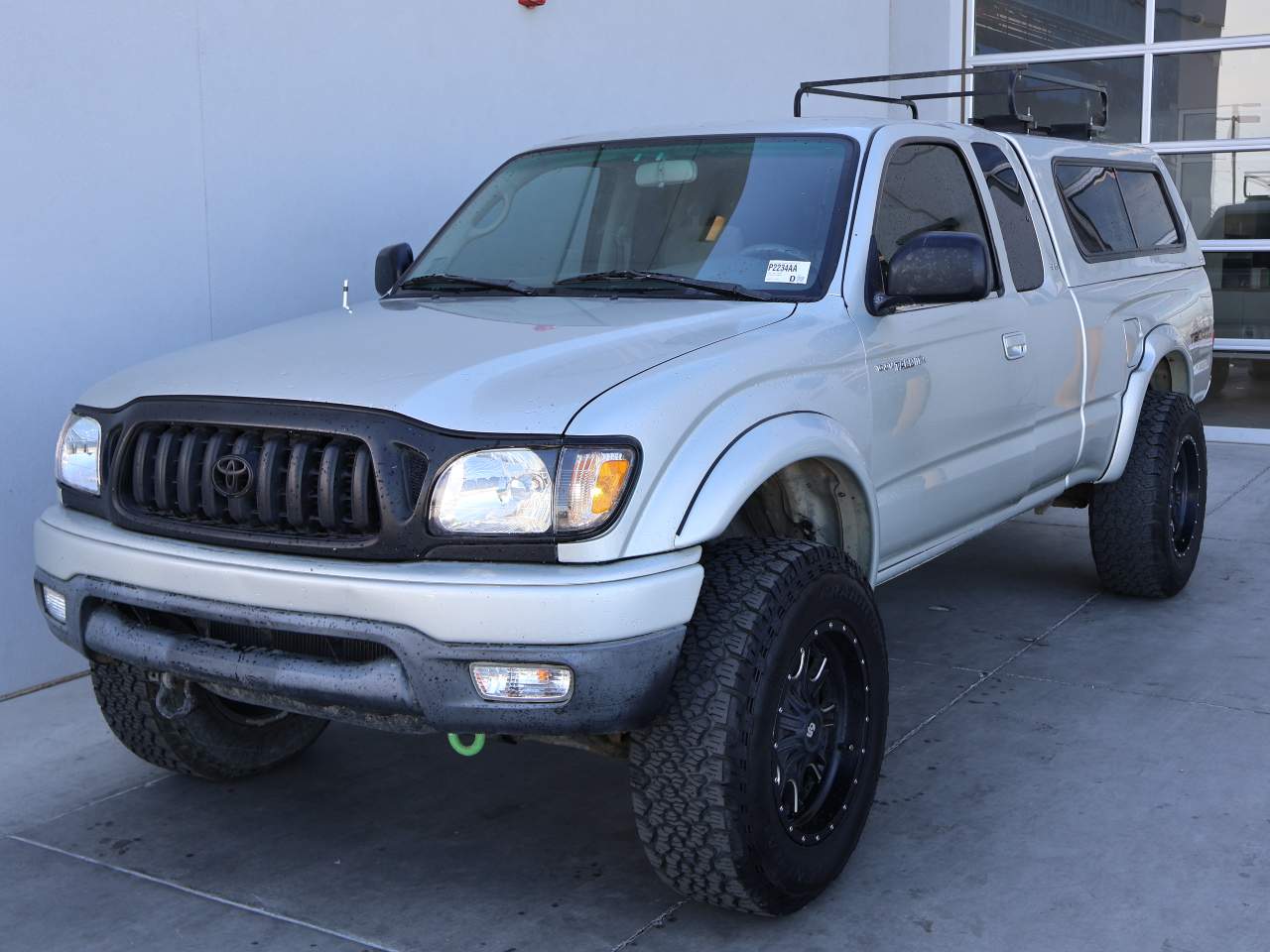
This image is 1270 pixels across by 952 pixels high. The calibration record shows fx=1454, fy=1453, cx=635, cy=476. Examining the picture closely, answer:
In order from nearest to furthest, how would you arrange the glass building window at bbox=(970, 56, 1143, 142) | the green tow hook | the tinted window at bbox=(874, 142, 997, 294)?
1. the green tow hook
2. the tinted window at bbox=(874, 142, 997, 294)
3. the glass building window at bbox=(970, 56, 1143, 142)

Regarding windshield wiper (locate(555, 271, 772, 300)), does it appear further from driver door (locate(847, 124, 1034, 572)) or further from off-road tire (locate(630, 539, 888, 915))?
off-road tire (locate(630, 539, 888, 915))

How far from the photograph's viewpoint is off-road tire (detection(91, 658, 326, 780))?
3.93m

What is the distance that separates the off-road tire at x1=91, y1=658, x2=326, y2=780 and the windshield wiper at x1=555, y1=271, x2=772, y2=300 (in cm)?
154

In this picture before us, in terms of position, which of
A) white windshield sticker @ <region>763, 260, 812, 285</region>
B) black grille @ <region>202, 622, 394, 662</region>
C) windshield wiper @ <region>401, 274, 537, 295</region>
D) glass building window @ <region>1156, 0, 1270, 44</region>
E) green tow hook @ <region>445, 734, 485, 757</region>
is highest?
glass building window @ <region>1156, 0, 1270, 44</region>

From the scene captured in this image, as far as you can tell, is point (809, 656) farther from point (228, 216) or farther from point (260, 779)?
point (228, 216)

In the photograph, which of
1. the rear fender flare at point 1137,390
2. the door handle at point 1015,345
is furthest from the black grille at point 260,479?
the rear fender flare at point 1137,390

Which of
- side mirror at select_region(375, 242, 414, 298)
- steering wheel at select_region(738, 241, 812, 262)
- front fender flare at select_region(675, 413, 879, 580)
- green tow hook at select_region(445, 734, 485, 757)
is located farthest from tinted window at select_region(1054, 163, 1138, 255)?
green tow hook at select_region(445, 734, 485, 757)

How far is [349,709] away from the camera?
10.2ft

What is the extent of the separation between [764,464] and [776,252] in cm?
98

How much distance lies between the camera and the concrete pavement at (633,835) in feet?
11.0

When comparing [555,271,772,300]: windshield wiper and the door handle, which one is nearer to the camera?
[555,271,772,300]: windshield wiper

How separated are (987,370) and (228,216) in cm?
301

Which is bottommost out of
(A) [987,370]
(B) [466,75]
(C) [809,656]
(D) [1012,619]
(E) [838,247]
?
(D) [1012,619]

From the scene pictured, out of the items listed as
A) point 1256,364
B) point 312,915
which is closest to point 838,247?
point 312,915
